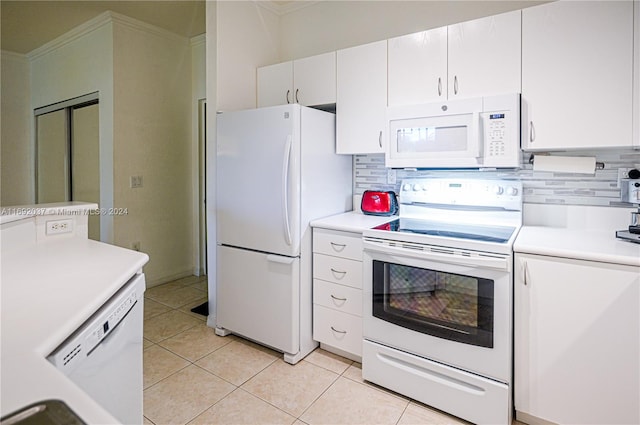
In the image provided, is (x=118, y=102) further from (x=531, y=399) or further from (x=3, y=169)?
(x=531, y=399)

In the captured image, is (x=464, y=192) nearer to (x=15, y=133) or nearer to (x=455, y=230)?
(x=455, y=230)

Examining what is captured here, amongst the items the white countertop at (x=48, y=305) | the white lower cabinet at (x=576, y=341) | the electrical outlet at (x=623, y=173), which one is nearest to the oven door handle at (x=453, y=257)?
the white lower cabinet at (x=576, y=341)

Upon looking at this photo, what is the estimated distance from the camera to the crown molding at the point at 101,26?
343cm

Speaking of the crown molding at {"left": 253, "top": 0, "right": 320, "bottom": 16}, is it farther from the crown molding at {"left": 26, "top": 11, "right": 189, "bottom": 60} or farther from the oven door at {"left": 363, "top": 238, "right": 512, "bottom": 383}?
the oven door at {"left": 363, "top": 238, "right": 512, "bottom": 383}

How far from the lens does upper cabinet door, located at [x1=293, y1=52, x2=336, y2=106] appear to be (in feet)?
8.46

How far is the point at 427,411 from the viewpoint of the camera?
1.86 meters

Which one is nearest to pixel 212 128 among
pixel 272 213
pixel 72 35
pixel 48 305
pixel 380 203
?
pixel 272 213

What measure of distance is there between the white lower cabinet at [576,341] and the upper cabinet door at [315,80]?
166 centimetres

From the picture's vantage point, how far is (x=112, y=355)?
1.07m

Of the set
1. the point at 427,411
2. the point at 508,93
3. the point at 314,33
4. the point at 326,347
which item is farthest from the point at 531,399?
the point at 314,33

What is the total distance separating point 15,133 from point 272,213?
4.36 m

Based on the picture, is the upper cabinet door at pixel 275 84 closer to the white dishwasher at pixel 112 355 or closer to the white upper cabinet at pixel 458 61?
the white upper cabinet at pixel 458 61

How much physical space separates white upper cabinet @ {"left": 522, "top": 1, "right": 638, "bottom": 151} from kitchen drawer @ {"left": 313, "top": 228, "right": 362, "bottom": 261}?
1.06 meters

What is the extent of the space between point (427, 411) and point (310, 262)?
1064 millimetres
